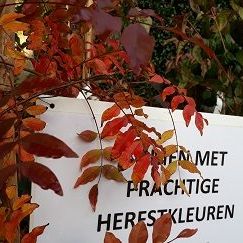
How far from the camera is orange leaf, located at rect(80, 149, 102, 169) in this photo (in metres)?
0.84

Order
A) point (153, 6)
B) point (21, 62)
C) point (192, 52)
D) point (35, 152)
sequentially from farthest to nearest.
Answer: point (153, 6)
point (192, 52)
point (21, 62)
point (35, 152)

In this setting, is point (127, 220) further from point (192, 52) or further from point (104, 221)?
point (192, 52)

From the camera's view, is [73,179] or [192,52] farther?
[192,52]

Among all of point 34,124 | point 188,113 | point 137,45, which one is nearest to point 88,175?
point 34,124

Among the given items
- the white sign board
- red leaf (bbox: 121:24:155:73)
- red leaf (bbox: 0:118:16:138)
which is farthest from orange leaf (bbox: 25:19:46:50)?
red leaf (bbox: 121:24:155:73)

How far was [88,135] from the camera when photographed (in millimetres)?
840

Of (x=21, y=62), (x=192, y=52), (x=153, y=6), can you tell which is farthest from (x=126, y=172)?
(x=153, y=6)

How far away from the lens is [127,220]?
919 millimetres

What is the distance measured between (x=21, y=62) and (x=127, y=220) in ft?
1.11

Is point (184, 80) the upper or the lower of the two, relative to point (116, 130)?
lower

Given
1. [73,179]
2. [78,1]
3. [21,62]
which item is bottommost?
[73,179]

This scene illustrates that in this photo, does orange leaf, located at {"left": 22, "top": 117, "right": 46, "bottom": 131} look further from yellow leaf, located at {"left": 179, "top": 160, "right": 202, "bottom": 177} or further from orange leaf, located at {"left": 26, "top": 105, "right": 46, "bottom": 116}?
yellow leaf, located at {"left": 179, "top": 160, "right": 202, "bottom": 177}

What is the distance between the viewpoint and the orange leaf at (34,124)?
2.48ft

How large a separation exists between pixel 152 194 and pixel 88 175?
0.17 metres
